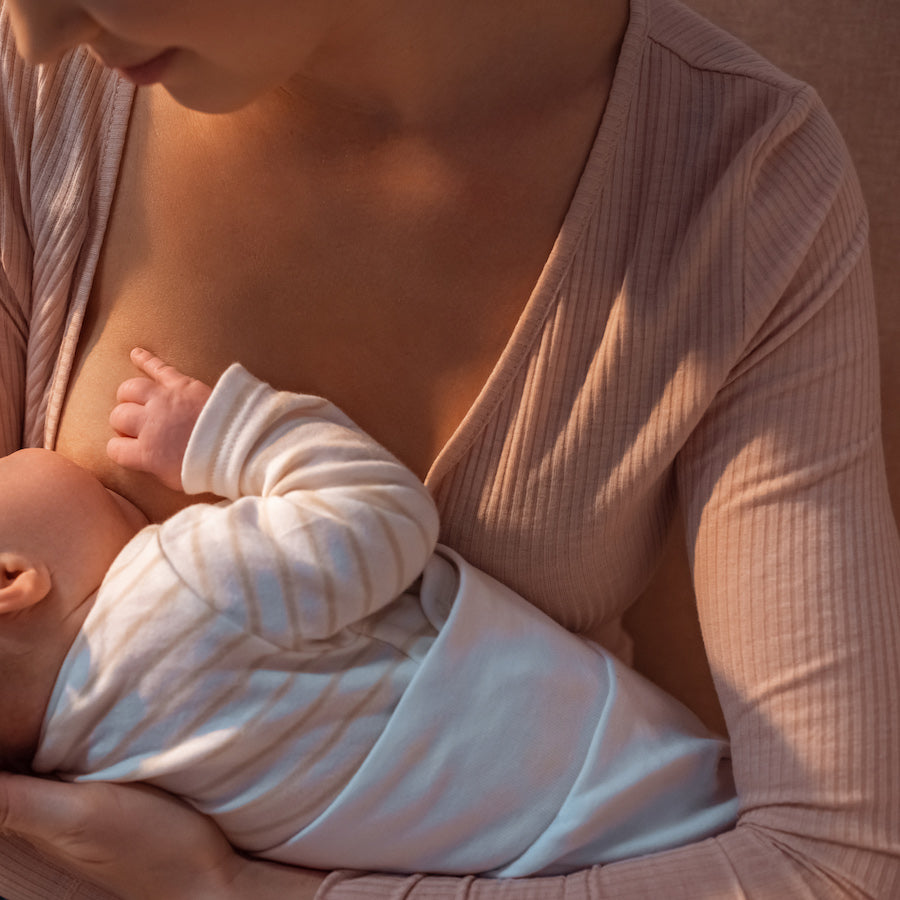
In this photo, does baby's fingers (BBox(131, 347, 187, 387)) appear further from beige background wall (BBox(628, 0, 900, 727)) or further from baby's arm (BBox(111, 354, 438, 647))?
beige background wall (BBox(628, 0, 900, 727))

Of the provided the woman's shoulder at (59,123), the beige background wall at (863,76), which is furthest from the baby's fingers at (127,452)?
the beige background wall at (863,76)

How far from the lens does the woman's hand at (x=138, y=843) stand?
972mm

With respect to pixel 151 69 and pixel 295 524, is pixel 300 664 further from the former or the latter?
pixel 151 69

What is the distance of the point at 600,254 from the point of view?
1.02 meters

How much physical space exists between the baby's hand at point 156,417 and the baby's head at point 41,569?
6 cm

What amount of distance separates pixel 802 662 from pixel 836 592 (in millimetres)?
68

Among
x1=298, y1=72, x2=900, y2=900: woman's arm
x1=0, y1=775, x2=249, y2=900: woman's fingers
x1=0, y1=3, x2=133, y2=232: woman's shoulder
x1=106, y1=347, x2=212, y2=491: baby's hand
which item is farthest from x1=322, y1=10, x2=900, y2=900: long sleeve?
x1=0, y1=3, x2=133, y2=232: woman's shoulder

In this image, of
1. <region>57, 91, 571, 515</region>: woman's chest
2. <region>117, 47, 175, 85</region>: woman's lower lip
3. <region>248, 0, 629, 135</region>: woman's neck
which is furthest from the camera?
<region>57, 91, 571, 515</region>: woman's chest

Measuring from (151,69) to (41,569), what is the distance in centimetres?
45

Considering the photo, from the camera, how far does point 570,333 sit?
102 centimetres

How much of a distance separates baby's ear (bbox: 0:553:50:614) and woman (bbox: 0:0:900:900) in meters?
0.14

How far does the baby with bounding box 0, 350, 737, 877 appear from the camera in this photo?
3.20ft

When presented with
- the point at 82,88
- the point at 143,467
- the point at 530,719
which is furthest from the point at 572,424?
the point at 82,88

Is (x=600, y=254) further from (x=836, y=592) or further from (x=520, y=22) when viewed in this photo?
(x=836, y=592)
